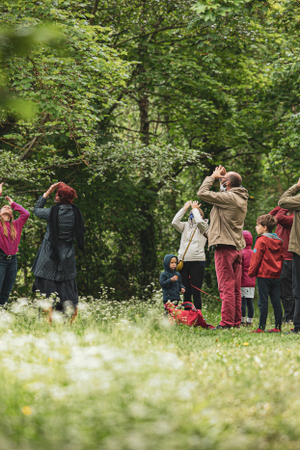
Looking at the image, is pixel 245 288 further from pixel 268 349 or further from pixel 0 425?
pixel 0 425

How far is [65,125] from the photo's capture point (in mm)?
10648

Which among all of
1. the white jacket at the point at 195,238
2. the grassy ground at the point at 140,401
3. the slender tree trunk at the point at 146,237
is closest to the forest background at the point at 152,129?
the slender tree trunk at the point at 146,237

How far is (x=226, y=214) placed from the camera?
7.12 m

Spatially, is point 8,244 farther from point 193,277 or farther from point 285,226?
point 285,226

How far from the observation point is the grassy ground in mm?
2572

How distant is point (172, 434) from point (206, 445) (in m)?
0.18

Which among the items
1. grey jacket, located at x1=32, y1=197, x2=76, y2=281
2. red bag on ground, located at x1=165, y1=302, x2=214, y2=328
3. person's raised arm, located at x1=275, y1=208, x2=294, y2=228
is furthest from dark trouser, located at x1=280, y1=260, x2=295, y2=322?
grey jacket, located at x1=32, y1=197, x2=76, y2=281

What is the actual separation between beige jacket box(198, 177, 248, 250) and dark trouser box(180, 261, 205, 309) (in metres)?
1.20

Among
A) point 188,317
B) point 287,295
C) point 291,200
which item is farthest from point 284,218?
point 188,317

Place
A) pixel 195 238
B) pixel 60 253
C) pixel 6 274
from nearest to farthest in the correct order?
pixel 60 253, pixel 195 238, pixel 6 274

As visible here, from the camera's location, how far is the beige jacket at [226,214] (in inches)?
276

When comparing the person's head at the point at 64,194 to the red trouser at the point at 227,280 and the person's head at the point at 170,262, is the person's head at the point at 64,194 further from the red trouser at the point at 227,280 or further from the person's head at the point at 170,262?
the red trouser at the point at 227,280

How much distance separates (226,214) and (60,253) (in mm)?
2468

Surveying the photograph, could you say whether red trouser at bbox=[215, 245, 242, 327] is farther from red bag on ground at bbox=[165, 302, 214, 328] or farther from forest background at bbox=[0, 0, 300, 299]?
forest background at bbox=[0, 0, 300, 299]
